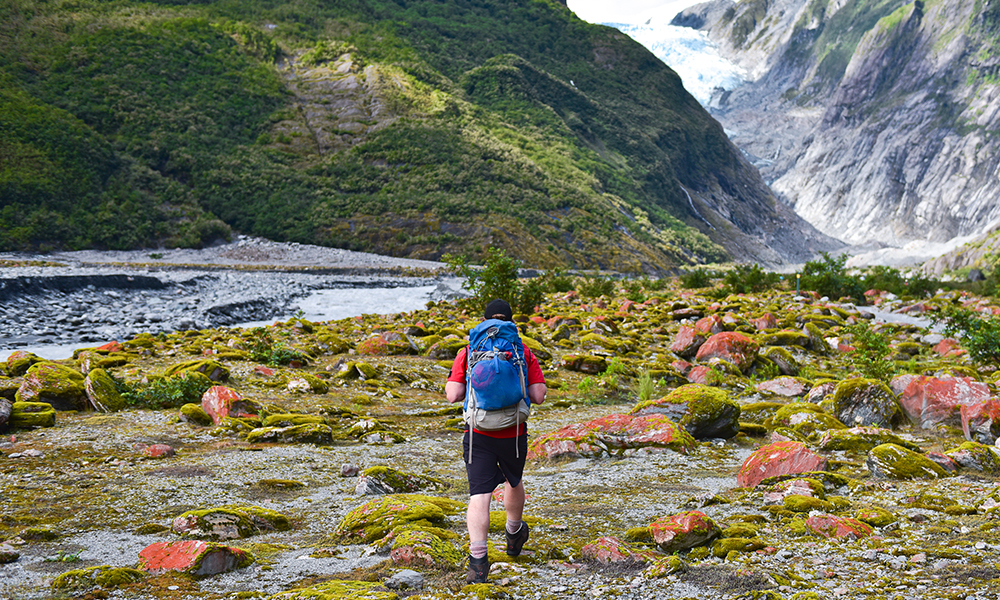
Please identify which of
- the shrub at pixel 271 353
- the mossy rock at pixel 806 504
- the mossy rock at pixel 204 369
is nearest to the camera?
the mossy rock at pixel 806 504

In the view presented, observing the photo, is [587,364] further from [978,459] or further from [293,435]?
[978,459]

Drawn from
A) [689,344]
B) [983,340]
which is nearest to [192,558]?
[689,344]

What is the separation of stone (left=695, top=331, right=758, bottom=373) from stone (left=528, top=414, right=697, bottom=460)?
5874 mm

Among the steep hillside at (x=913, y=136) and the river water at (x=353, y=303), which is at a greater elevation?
the steep hillside at (x=913, y=136)

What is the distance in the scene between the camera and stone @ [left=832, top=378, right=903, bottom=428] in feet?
26.0

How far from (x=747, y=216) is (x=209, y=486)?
497 feet

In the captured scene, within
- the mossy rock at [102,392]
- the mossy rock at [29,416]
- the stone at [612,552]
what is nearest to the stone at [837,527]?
the stone at [612,552]

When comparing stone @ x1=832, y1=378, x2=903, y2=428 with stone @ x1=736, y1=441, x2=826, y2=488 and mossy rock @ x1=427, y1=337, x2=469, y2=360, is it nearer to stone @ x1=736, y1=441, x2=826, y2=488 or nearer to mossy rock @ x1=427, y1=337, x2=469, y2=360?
stone @ x1=736, y1=441, x2=826, y2=488

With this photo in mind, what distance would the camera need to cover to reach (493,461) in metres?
4.01

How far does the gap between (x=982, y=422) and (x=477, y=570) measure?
6897 millimetres

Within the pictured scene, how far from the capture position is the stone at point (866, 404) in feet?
26.0

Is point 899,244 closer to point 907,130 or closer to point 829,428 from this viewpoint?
point 907,130

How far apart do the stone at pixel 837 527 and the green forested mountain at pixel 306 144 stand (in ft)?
168

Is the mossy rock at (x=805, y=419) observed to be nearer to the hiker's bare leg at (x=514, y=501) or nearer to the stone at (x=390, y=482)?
the stone at (x=390, y=482)
